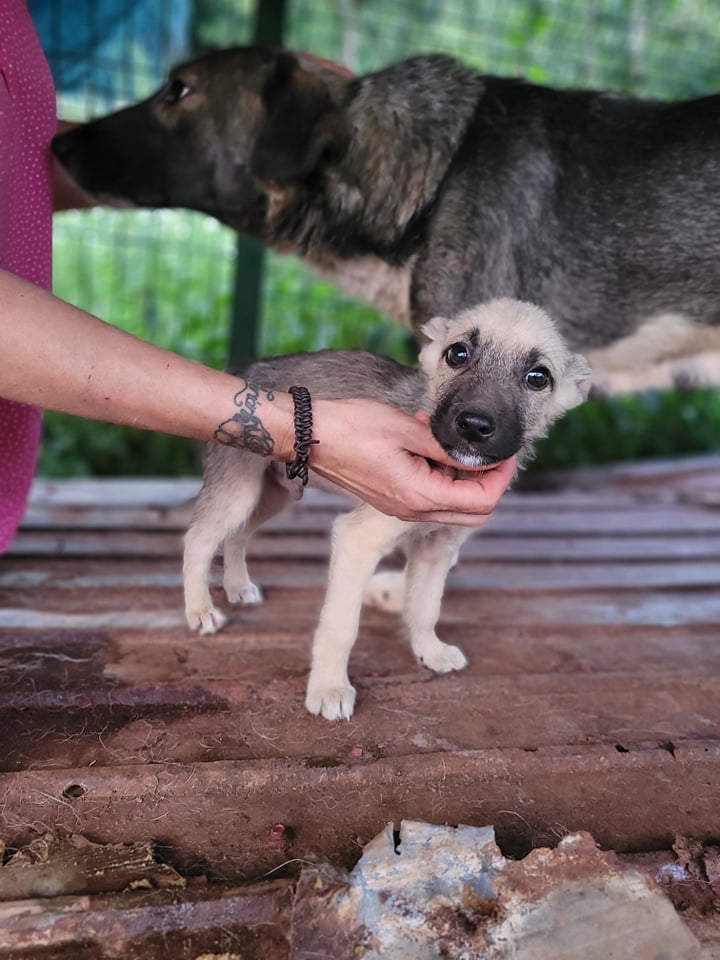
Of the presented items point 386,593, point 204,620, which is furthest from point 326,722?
point 386,593

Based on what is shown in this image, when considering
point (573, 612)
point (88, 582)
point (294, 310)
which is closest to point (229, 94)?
point (88, 582)

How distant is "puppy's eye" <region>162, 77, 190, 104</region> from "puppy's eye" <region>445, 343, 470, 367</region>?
185 cm

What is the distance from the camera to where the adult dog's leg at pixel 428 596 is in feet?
8.47

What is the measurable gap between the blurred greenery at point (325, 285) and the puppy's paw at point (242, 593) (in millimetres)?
3856

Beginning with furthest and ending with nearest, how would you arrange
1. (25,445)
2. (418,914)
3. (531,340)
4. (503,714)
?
(25,445)
(503,714)
(531,340)
(418,914)

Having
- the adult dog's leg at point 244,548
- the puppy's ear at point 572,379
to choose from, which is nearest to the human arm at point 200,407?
the puppy's ear at point 572,379

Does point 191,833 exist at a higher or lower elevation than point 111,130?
lower

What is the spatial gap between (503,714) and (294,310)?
5.36 m

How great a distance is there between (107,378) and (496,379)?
3.26ft

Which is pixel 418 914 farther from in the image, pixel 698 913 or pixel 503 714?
pixel 503 714

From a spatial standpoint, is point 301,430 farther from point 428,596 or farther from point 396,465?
point 428,596

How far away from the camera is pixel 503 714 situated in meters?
2.40

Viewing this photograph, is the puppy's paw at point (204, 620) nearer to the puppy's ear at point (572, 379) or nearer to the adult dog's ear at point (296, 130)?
the puppy's ear at point (572, 379)

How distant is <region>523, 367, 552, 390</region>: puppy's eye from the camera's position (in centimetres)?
225
